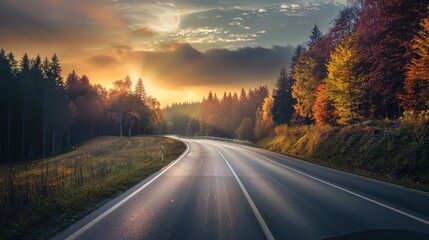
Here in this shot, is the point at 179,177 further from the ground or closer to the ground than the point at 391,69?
closer to the ground

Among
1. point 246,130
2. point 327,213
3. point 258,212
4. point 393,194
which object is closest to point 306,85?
point 393,194

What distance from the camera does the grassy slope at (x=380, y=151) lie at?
1595 cm

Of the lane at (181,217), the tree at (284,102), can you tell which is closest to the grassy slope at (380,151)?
the lane at (181,217)

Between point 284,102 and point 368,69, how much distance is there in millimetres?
33608

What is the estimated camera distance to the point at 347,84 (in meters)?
29.3

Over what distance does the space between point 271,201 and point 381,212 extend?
293cm

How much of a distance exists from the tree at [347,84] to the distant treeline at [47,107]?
50.1 m

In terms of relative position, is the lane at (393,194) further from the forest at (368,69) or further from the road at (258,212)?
the forest at (368,69)

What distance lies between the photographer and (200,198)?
973 cm

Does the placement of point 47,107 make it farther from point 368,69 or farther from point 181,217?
point 181,217

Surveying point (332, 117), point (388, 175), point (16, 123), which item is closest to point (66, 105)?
point (16, 123)

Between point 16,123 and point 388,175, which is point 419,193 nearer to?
point 388,175

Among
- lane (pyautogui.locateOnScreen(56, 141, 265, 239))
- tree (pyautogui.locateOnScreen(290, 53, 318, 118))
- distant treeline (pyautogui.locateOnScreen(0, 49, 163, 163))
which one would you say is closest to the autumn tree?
lane (pyautogui.locateOnScreen(56, 141, 265, 239))

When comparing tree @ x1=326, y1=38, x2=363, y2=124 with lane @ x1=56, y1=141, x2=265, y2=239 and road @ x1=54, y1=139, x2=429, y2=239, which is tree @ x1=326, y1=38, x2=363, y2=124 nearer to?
road @ x1=54, y1=139, x2=429, y2=239
